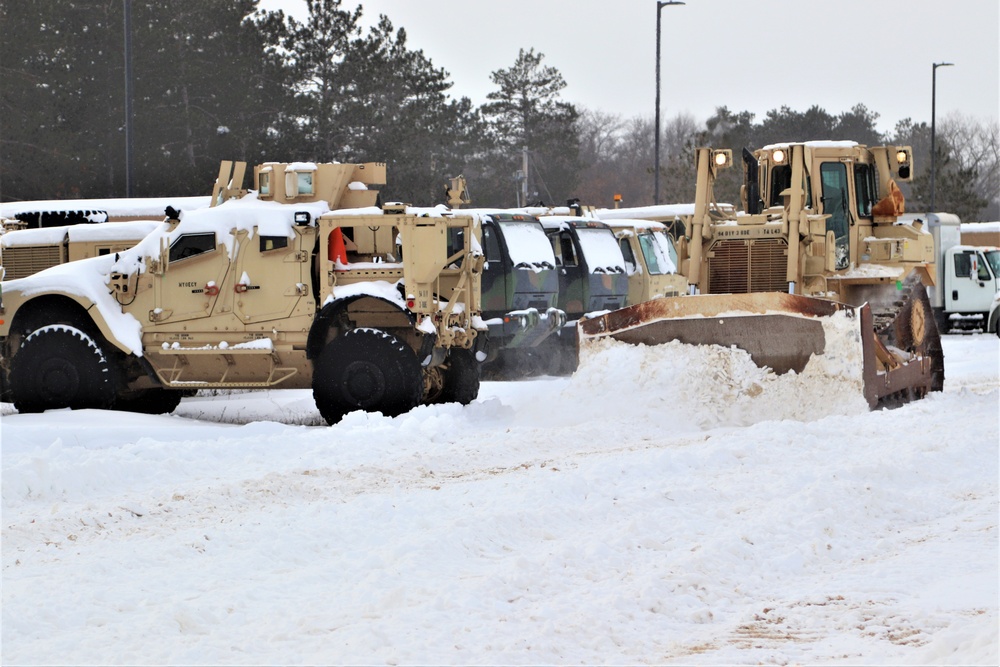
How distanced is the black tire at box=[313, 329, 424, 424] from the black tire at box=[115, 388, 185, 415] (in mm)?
2865

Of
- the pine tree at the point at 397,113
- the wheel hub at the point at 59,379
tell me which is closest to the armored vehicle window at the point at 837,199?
the wheel hub at the point at 59,379

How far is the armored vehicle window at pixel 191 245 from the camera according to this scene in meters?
15.0

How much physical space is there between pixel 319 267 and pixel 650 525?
7208 millimetres

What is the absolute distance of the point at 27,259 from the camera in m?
18.4

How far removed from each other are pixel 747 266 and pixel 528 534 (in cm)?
1300

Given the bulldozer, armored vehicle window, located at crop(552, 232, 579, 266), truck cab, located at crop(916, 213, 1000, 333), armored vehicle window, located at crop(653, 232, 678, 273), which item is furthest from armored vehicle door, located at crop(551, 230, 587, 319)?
truck cab, located at crop(916, 213, 1000, 333)

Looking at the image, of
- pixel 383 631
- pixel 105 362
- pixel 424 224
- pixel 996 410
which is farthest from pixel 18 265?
pixel 383 631

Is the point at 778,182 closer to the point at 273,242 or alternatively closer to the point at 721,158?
the point at 721,158

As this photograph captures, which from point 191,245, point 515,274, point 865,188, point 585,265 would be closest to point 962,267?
point 865,188

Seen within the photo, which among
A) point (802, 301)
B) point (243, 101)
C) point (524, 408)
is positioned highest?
point (243, 101)

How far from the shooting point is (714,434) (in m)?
12.4

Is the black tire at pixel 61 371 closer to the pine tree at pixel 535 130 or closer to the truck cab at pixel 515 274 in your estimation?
the truck cab at pixel 515 274

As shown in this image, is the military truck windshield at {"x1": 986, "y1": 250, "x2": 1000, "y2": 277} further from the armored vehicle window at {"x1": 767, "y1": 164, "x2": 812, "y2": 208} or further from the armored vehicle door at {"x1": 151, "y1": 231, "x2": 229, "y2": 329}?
the armored vehicle door at {"x1": 151, "y1": 231, "x2": 229, "y2": 329}

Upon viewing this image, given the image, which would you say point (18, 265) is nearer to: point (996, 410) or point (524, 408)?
point (524, 408)
